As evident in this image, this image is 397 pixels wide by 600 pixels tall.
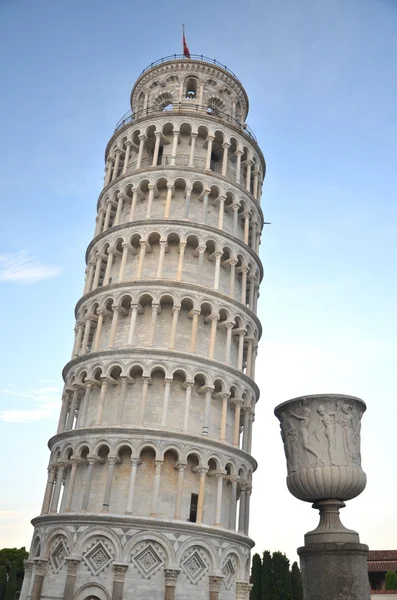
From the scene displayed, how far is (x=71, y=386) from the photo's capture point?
3519cm

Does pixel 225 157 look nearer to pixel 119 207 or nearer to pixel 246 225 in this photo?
pixel 246 225

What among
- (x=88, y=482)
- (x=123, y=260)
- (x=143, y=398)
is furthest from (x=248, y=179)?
(x=88, y=482)

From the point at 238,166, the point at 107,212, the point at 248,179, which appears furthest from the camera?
the point at 248,179

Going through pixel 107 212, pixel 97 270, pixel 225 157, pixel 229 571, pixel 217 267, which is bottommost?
pixel 229 571

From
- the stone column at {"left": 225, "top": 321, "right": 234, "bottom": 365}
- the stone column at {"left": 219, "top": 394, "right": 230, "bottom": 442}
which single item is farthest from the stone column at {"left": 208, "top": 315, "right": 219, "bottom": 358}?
the stone column at {"left": 219, "top": 394, "right": 230, "bottom": 442}

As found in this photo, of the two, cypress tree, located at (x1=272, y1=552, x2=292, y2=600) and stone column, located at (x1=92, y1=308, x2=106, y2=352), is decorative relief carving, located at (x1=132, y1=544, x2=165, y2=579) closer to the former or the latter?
stone column, located at (x1=92, y1=308, x2=106, y2=352)

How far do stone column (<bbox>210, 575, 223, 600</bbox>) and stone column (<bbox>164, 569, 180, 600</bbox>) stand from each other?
210cm

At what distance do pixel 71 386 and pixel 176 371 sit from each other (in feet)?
23.0

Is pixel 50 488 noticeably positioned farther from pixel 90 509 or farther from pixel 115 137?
pixel 115 137

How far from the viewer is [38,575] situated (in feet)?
98.3

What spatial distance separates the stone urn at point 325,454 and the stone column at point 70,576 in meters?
19.0

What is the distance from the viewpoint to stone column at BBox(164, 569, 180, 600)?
27.7 m

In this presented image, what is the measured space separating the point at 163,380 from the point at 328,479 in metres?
20.9

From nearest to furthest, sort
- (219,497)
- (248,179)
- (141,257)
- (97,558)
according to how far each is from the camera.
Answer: (97,558), (219,497), (141,257), (248,179)
